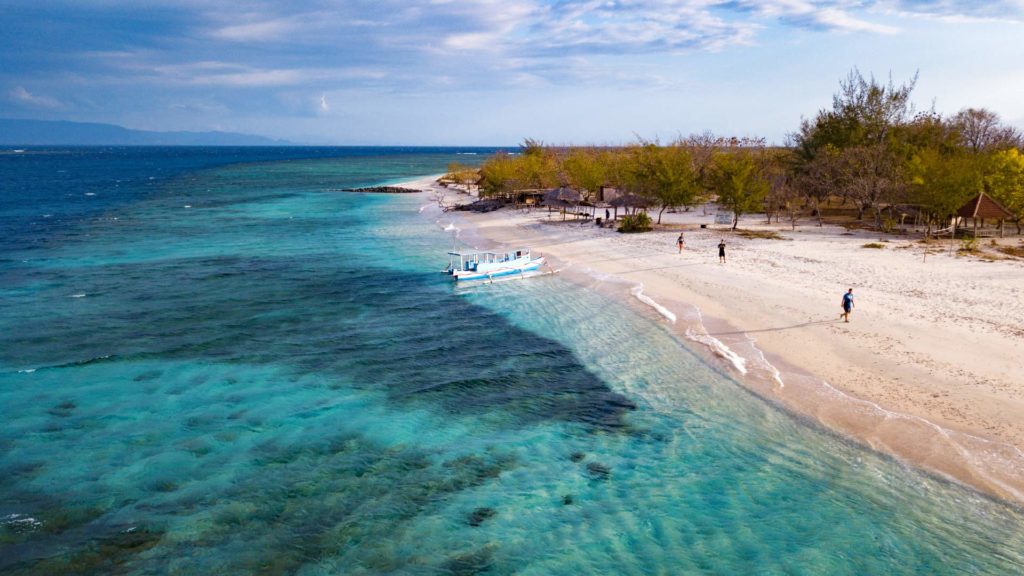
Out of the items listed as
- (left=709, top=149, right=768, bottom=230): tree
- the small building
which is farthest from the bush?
the small building

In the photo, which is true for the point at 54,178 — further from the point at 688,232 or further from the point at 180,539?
the point at 180,539

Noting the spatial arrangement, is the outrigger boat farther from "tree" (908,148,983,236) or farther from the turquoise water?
"tree" (908,148,983,236)

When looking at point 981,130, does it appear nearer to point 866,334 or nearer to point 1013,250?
point 1013,250

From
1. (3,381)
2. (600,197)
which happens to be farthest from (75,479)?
(600,197)

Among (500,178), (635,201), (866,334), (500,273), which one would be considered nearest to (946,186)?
(635,201)

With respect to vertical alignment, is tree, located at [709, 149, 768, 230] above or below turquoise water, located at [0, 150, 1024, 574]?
above

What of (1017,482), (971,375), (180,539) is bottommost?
(180,539)

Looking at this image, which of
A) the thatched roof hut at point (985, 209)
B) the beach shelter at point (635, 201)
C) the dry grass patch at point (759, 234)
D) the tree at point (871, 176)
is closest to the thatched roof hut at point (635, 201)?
the beach shelter at point (635, 201)

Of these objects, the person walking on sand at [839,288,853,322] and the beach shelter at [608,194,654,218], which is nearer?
the person walking on sand at [839,288,853,322]
